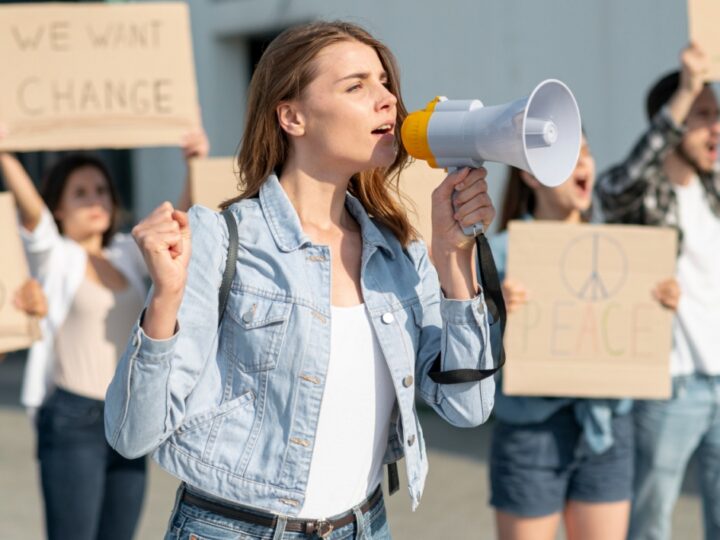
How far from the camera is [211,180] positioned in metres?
3.88

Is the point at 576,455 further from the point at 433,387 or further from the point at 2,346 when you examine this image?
the point at 2,346

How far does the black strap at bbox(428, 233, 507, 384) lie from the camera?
2281 millimetres

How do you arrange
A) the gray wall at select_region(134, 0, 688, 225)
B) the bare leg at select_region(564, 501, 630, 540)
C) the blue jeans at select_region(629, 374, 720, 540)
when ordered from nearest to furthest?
the bare leg at select_region(564, 501, 630, 540) < the blue jeans at select_region(629, 374, 720, 540) < the gray wall at select_region(134, 0, 688, 225)

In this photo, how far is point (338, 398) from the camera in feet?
7.38

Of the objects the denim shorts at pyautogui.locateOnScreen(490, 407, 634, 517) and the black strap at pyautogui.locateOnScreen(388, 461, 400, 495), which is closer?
the black strap at pyautogui.locateOnScreen(388, 461, 400, 495)

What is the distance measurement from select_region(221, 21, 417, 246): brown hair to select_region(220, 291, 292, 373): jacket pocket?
27 centimetres

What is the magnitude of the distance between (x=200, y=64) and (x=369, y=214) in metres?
7.36

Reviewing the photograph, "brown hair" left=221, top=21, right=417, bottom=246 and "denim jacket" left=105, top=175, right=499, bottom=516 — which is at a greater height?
"brown hair" left=221, top=21, right=417, bottom=246

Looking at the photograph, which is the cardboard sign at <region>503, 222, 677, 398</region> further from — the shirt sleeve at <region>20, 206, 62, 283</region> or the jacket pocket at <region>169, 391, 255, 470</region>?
the jacket pocket at <region>169, 391, 255, 470</region>

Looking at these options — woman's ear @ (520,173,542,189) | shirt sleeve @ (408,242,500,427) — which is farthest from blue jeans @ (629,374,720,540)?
shirt sleeve @ (408,242,500,427)

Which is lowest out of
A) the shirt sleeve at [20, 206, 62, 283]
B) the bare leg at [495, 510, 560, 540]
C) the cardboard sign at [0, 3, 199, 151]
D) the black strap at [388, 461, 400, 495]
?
→ the bare leg at [495, 510, 560, 540]

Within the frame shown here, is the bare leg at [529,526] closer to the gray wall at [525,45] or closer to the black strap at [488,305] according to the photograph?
the black strap at [488,305]

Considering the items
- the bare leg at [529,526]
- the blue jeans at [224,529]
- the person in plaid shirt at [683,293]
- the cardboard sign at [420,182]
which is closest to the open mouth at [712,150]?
the person in plaid shirt at [683,293]

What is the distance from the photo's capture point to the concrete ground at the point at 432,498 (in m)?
5.43
